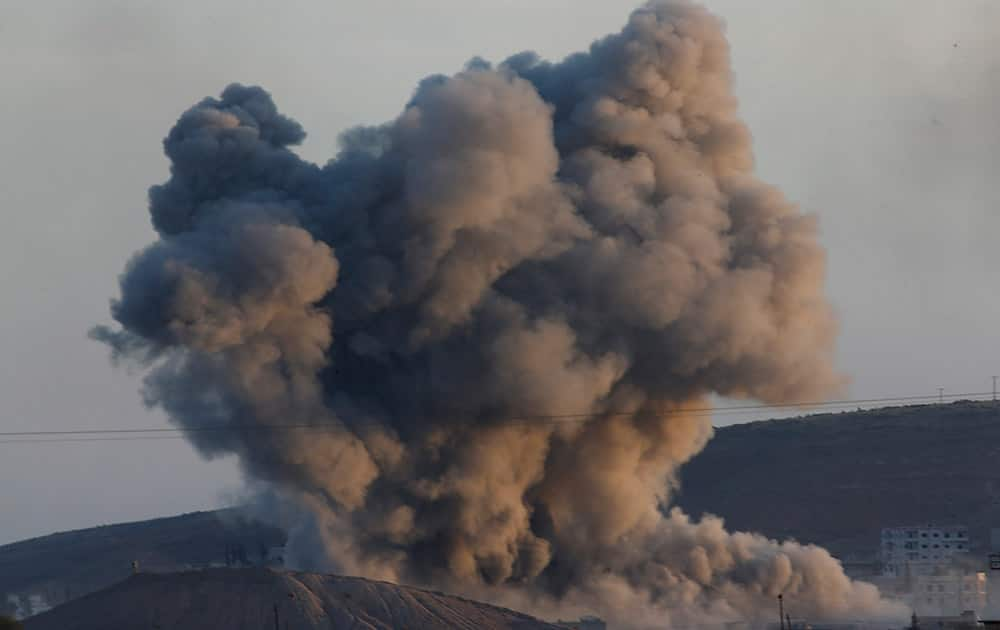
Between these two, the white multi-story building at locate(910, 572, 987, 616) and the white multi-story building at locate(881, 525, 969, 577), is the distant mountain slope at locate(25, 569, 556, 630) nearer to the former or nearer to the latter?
the white multi-story building at locate(910, 572, 987, 616)

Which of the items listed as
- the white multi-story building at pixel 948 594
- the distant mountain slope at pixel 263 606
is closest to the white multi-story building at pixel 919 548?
the white multi-story building at pixel 948 594

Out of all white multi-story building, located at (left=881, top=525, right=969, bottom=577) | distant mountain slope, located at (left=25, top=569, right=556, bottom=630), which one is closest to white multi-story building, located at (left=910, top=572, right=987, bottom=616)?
white multi-story building, located at (left=881, top=525, right=969, bottom=577)

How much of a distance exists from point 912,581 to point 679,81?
44576mm

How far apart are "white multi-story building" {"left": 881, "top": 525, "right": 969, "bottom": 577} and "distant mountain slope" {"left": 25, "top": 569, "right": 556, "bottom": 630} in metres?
53.7

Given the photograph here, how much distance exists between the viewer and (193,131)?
111875mm

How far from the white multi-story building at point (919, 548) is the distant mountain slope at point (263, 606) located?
53.7 meters

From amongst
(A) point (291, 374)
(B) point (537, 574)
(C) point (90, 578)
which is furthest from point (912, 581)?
(C) point (90, 578)

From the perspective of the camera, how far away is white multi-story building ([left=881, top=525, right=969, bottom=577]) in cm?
14701

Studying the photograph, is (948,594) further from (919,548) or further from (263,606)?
(263,606)

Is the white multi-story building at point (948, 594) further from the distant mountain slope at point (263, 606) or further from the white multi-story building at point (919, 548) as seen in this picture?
the distant mountain slope at point (263, 606)

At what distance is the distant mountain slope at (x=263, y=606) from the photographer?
95250 millimetres

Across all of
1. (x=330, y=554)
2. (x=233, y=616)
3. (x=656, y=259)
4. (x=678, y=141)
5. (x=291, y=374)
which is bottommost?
(x=233, y=616)

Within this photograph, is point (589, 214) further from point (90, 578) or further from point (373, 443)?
point (90, 578)

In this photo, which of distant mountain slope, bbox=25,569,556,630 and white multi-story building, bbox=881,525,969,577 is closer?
distant mountain slope, bbox=25,569,556,630
